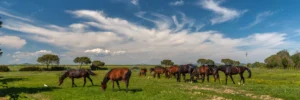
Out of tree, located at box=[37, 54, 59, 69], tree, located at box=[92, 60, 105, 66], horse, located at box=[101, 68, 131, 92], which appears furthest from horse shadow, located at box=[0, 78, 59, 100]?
tree, located at box=[92, 60, 105, 66]

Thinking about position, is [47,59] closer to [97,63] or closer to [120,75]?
[97,63]

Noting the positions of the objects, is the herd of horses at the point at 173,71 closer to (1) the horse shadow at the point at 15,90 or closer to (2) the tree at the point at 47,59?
(1) the horse shadow at the point at 15,90

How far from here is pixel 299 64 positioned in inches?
4587

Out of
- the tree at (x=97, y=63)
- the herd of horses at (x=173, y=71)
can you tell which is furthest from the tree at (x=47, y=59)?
the herd of horses at (x=173, y=71)

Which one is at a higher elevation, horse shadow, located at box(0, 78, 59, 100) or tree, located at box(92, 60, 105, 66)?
tree, located at box(92, 60, 105, 66)

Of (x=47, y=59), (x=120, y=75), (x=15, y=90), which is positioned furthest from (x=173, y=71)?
(x=47, y=59)

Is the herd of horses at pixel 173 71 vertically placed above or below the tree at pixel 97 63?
below

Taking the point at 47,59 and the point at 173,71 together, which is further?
the point at 47,59

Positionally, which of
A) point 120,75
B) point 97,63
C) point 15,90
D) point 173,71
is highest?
point 97,63

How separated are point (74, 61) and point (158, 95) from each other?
15152 centimetres

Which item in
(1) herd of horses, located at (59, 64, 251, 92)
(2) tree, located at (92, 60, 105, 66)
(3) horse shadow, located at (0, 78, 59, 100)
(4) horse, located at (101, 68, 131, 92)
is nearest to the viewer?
(3) horse shadow, located at (0, 78, 59, 100)

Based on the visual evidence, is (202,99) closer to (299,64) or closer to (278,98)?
(278,98)

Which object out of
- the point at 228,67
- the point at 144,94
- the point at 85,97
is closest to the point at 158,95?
the point at 144,94

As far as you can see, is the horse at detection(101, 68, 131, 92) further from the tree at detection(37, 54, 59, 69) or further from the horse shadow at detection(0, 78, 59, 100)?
the tree at detection(37, 54, 59, 69)
